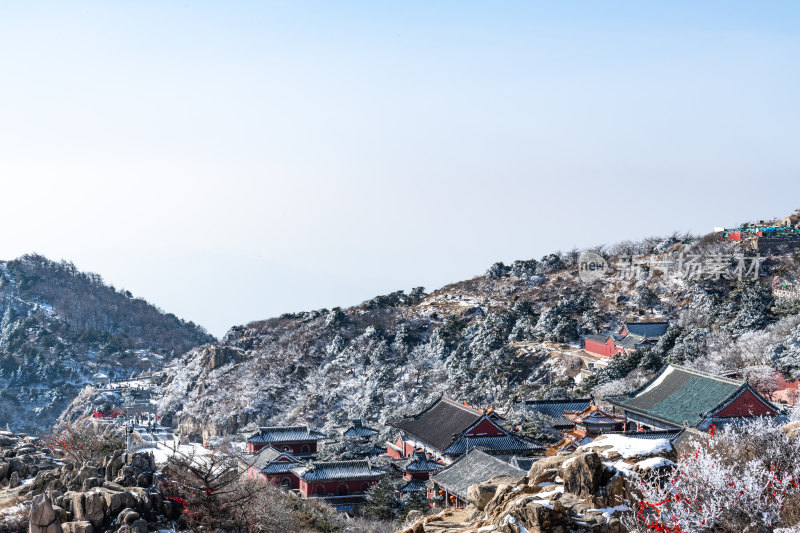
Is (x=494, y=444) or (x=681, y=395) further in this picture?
(x=494, y=444)

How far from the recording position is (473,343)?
63.7m

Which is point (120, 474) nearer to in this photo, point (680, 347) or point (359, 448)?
point (359, 448)

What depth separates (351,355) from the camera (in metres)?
70.4

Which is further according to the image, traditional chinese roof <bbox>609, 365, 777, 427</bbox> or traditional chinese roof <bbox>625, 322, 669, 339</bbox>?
traditional chinese roof <bbox>625, 322, 669, 339</bbox>

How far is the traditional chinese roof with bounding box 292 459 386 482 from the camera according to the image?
36.4m

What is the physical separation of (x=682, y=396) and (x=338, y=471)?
54.5 ft

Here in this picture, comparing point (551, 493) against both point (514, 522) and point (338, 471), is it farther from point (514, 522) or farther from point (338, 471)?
point (338, 471)

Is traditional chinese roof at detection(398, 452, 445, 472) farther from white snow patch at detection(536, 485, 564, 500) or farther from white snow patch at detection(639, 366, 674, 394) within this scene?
white snow patch at detection(536, 485, 564, 500)

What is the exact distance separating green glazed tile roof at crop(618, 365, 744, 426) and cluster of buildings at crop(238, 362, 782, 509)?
45mm

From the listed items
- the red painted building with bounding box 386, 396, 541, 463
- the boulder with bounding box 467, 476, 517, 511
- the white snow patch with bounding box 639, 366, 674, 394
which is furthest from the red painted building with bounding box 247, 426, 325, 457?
the boulder with bounding box 467, 476, 517, 511

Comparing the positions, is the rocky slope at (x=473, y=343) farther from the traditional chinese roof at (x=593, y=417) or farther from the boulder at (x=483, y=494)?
the boulder at (x=483, y=494)

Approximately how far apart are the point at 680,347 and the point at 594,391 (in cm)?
651

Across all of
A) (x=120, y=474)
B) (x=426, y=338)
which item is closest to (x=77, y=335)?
(x=426, y=338)

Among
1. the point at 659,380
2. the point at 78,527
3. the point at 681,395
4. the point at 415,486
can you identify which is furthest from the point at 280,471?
the point at 78,527
